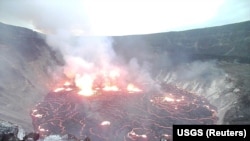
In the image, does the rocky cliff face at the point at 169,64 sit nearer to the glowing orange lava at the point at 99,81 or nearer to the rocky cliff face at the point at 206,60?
the rocky cliff face at the point at 206,60

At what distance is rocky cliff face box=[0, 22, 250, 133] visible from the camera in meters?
58.6

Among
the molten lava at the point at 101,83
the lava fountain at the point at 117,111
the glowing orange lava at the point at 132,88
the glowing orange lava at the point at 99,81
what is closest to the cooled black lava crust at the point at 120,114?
the lava fountain at the point at 117,111

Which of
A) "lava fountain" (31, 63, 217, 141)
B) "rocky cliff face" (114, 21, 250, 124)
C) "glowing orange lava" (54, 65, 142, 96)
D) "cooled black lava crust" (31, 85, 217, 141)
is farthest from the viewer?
"glowing orange lava" (54, 65, 142, 96)

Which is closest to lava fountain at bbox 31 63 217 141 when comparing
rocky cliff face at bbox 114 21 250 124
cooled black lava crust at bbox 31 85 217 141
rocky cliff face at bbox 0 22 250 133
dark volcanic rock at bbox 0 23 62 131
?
cooled black lava crust at bbox 31 85 217 141

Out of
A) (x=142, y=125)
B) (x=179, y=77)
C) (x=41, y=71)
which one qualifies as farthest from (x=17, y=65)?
(x=179, y=77)

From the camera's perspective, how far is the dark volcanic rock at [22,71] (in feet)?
180

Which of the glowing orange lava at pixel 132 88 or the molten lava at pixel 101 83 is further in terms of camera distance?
the glowing orange lava at pixel 132 88

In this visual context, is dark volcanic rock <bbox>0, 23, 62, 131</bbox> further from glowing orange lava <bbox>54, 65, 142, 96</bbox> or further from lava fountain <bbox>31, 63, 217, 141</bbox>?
glowing orange lava <bbox>54, 65, 142, 96</bbox>

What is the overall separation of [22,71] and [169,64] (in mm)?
54097

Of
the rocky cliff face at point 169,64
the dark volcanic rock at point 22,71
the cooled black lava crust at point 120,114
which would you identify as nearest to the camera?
the cooled black lava crust at point 120,114

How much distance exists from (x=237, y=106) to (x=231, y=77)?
65.2 ft

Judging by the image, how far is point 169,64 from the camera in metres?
101

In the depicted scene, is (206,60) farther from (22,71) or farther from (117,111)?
(22,71)

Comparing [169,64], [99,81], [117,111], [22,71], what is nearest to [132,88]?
[99,81]
